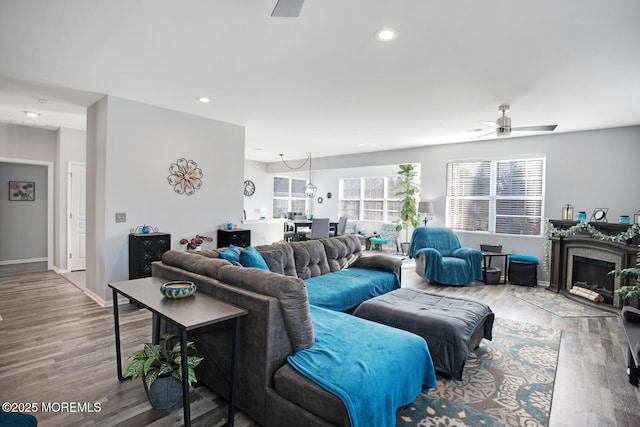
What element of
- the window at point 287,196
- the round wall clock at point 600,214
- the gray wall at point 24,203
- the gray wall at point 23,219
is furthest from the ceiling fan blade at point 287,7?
the window at point 287,196

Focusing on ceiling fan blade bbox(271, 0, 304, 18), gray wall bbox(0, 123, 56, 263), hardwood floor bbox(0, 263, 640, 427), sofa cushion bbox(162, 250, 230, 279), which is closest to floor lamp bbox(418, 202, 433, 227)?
hardwood floor bbox(0, 263, 640, 427)

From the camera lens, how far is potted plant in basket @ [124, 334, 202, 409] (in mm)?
2070

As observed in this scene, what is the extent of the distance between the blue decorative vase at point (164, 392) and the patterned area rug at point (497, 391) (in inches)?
57.3

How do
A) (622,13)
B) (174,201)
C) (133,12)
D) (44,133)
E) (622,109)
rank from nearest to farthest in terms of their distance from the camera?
1. (622,13)
2. (133,12)
3. (622,109)
4. (174,201)
5. (44,133)

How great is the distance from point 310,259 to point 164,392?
7.18ft

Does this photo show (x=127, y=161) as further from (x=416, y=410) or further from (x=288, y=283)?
(x=416, y=410)

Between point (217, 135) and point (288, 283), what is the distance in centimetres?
396

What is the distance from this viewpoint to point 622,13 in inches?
83.5

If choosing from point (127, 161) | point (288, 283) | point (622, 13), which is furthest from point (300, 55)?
point (127, 161)

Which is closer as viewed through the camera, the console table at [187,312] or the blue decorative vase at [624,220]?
the console table at [187,312]

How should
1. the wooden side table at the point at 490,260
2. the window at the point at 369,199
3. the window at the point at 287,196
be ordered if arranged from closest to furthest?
the wooden side table at the point at 490,260
the window at the point at 369,199
the window at the point at 287,196

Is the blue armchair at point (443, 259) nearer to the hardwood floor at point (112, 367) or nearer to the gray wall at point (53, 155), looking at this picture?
the hardwood floor at point (112, 367)

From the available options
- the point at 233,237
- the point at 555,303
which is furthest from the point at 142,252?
the point at 555,303

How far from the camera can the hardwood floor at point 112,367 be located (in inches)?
83.8
